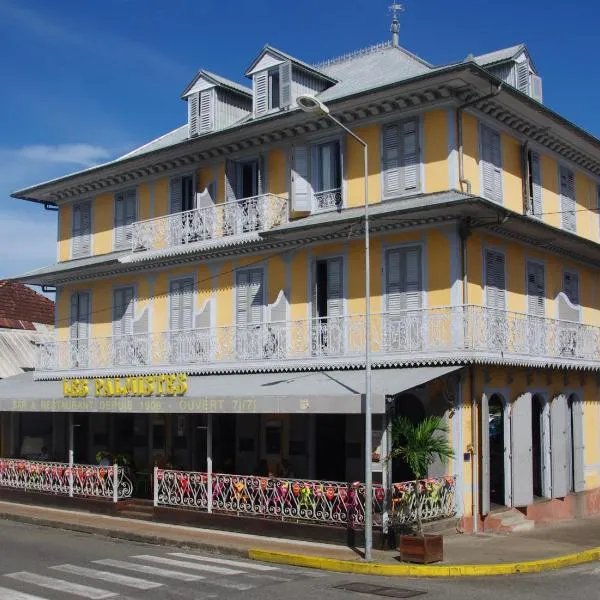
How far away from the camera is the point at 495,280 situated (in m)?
20.6

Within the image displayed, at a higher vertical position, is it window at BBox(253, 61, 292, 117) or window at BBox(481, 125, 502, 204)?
window at BBox(253, 61, 292, 117)

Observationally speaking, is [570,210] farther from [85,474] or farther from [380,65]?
[85,474]

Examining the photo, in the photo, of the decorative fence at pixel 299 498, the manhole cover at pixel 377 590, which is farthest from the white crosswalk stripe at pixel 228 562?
the decorative fence at pixel 299 498

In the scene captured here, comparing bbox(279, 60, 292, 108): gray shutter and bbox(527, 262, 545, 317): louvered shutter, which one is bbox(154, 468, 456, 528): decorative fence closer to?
bbox(527, 262, 545, 317): louvered shutter

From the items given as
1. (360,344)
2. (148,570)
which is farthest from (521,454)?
(148,570)

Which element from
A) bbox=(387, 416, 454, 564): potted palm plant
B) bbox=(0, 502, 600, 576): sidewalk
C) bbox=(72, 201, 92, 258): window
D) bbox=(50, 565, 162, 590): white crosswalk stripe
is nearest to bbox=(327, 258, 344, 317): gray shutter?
bbox=(387, 416, 454, 564): potted palm plant

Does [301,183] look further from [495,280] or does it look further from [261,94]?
[495,280]

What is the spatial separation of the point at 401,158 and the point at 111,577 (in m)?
11.1

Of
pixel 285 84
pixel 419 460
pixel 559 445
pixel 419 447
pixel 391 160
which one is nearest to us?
pixel 419 460

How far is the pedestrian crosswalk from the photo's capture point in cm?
1273

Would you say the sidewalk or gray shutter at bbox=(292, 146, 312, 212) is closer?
the sidewalk

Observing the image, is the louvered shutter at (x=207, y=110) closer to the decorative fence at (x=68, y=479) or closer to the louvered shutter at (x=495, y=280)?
the louvered shutter at (x=495, y=280)

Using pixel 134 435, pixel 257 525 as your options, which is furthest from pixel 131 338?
pixel 257 525

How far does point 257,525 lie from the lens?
60.7 ft
